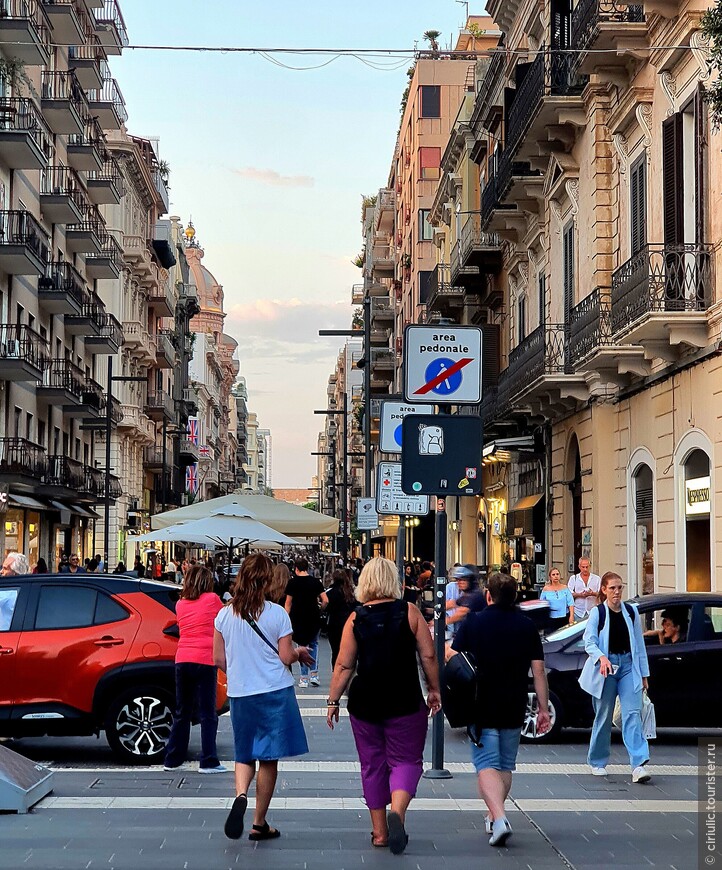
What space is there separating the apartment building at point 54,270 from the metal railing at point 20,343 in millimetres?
69

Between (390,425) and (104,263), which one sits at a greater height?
(104,263)

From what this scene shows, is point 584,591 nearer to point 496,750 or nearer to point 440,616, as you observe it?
point 440,616

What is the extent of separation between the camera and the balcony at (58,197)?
146 ft

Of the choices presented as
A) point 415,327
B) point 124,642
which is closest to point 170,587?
point 124,642

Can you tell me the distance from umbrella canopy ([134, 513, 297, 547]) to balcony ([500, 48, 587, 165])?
9.44 meters

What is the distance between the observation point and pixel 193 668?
1216 centimetres

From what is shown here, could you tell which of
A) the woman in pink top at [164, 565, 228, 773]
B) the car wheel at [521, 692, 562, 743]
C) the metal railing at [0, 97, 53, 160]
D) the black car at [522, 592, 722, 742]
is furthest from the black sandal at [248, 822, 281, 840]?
the metal railing at [0, 97, 53, 160]

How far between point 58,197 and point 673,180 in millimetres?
27970

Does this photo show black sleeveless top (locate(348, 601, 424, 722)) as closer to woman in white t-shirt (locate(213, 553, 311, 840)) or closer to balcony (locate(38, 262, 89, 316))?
woman in white t-shirt (locate(213, 553, 311, 840))

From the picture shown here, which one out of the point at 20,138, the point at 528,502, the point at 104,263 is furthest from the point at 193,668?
the point at 104,263

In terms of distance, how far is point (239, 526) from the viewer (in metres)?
25.2

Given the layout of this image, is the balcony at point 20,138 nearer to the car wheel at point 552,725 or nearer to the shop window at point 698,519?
the shop window at point 698,519

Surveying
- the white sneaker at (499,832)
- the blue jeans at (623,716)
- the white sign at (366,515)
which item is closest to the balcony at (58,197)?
the white sign at (366,515)

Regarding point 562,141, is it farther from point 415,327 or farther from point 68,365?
point 68,365
